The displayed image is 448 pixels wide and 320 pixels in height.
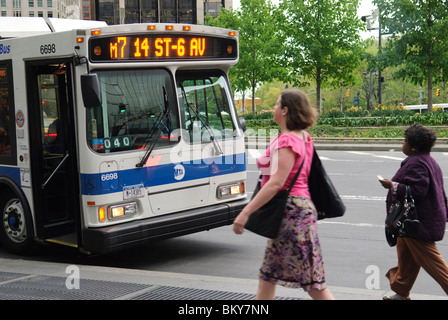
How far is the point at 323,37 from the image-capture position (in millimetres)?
34750

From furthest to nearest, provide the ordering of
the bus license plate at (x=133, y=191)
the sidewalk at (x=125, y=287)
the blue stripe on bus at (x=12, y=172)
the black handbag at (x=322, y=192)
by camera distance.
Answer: the blue stripe on bus at (x=12, y=172) → the bus license plate at (x=133, y=191) → the sidewalk at (x=125, y=287) → the black handbag at (x=322, y=192)

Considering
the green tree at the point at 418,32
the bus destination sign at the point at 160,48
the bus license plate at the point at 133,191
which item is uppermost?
the green tree at the point at 418,32

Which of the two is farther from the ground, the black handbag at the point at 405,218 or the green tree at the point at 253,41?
the green tree at the point at 253,41

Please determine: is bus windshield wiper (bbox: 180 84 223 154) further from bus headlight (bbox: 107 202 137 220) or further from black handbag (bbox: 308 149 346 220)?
black handbag (bbox: 308 149 346 220)

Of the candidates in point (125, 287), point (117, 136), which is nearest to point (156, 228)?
point (117, 136)

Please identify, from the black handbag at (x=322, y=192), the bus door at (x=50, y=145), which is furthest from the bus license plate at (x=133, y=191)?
the black handbag at (x=322, y=192)

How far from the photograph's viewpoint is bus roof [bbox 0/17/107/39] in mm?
8852

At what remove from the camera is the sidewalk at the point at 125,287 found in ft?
18.2

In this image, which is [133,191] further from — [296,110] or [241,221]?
[296,110]

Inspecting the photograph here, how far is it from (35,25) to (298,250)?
644 cm

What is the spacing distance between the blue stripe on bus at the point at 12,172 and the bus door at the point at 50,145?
35 cm

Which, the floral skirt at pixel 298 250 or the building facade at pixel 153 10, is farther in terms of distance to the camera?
the building facade at pixel 153 10

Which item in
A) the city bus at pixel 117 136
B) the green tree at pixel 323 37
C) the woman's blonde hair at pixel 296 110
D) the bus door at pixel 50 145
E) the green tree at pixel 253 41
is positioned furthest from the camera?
the green tree at pixel 253 41

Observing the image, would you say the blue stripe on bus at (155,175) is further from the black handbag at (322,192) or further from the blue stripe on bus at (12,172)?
the black handbag at (322,192)
